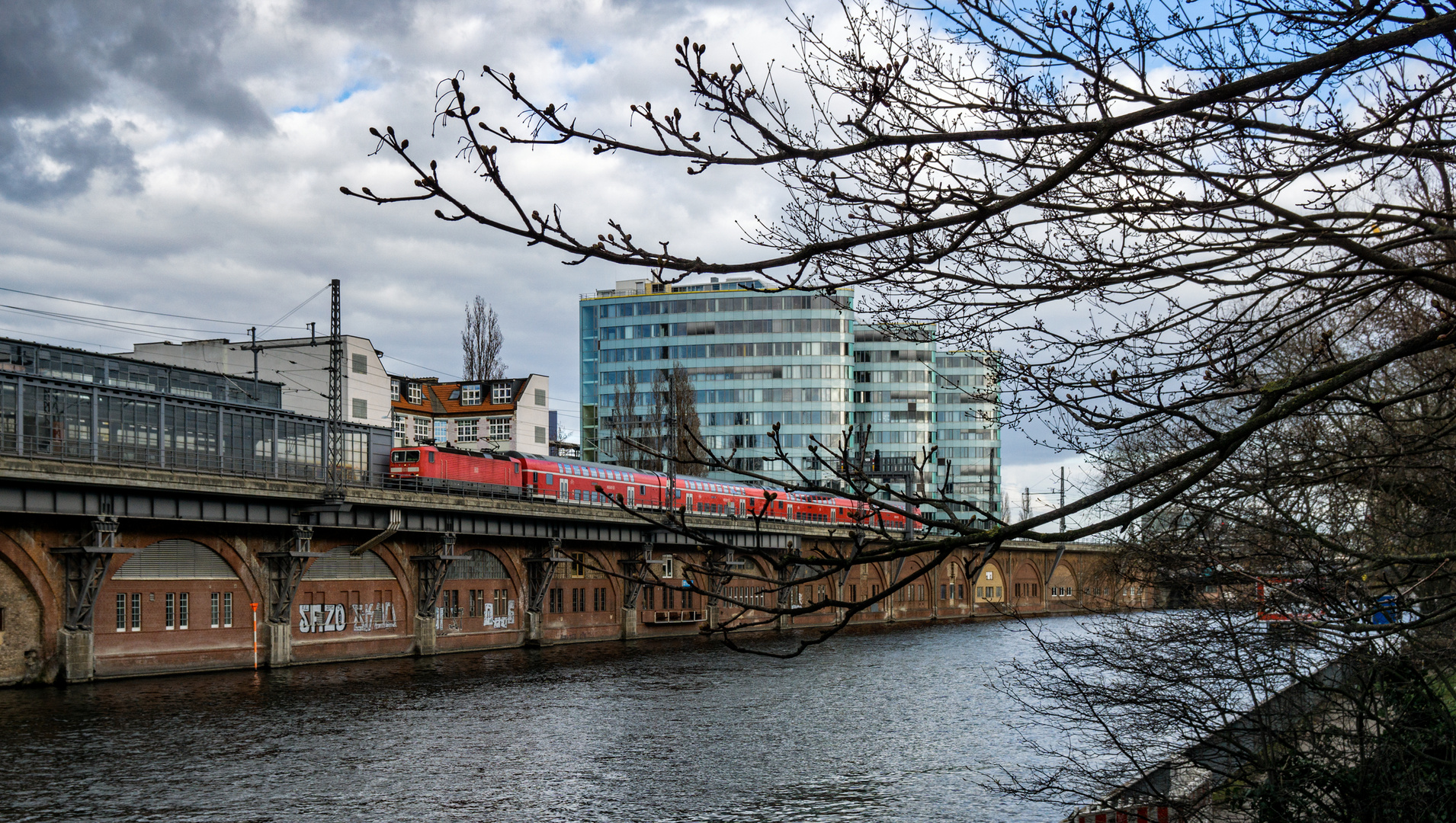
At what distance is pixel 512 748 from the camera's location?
30094 millimetres

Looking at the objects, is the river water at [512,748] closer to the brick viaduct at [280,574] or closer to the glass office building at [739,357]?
the brick viaduct at [280,574]

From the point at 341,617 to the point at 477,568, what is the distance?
927 centimetres

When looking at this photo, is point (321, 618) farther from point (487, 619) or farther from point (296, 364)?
point (296, 364)

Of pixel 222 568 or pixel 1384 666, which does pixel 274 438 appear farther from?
pixel 1384 666

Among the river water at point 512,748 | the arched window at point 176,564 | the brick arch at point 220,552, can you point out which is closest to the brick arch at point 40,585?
the river water at point 512,748

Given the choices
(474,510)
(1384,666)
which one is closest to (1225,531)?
(1384,666)

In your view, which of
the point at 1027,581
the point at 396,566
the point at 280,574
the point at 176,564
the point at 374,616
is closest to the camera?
the point at 176,564

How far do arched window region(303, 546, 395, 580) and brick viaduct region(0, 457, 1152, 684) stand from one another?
95 mm

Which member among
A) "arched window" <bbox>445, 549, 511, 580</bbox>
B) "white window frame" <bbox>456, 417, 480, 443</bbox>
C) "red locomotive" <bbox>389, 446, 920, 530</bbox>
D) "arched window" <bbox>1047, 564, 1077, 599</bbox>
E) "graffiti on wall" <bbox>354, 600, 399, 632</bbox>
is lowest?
"arched window" <bbox>1047, 564, 1077, 599</bbox>

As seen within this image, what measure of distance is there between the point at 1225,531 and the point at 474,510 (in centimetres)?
4637

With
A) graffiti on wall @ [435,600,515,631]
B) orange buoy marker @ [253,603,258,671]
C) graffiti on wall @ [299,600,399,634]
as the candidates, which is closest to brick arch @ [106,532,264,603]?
orange buoy marker @ [253,603,258,671]

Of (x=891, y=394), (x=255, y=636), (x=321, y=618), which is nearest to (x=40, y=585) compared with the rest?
(x=255, y=636)

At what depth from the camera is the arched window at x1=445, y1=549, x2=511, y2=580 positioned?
191 ft

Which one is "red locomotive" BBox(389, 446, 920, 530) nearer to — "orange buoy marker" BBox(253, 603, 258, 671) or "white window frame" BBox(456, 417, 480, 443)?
"orange buoy marker" BBox(253, 603, 258, 671)
